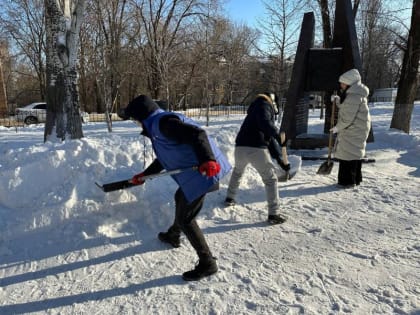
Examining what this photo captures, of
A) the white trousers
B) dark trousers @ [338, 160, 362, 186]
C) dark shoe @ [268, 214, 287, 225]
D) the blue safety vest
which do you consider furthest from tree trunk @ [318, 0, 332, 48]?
the blue safety vest

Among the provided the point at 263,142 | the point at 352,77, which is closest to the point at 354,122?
the point at 352,77

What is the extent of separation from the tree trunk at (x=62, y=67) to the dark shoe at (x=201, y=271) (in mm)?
5640

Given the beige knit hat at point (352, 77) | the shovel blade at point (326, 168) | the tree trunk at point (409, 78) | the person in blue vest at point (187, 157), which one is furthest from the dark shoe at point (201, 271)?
the tree trunk at point (409, 78)

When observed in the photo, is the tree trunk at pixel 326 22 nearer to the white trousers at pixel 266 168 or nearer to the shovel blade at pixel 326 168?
the shovel blade at pixel 326 168

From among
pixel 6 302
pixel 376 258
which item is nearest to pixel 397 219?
pixel 376 258

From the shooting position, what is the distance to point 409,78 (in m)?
11.9

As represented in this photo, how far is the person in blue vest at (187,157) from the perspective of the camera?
9.27 feet

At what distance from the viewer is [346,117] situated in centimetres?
555

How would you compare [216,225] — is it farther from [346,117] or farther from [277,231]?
[346,117]

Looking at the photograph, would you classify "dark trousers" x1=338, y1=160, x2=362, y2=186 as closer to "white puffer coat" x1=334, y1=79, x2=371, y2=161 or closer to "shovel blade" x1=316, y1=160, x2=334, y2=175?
"white puffer coat" x1=334, y1=79, x2=371, y2=161

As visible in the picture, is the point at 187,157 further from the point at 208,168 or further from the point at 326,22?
the point at 326,22

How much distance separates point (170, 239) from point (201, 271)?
734 millimetres

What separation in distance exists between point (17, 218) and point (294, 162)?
435cm

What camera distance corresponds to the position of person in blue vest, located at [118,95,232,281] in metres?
2.82
